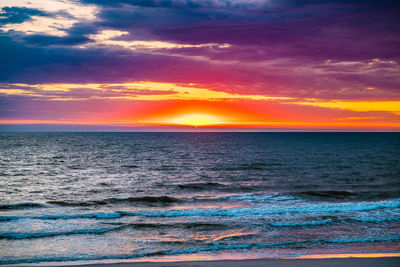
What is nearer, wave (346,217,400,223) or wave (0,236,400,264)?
wave (0,236,400,264)

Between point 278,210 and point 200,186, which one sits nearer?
point 278,210

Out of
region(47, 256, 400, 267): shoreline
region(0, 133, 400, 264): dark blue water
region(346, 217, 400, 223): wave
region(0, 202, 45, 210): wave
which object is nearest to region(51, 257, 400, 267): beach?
region(47, 256, 400, 267): shoreline

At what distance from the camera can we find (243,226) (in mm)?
16422

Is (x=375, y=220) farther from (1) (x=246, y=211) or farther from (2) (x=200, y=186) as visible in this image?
(2) (x=200, y=186)

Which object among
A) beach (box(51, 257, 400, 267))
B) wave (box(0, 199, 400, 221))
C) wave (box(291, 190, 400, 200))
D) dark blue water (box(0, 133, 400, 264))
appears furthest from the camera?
wave (box(291, 190, 400, 200))

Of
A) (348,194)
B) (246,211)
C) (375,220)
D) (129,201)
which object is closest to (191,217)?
(246,211)

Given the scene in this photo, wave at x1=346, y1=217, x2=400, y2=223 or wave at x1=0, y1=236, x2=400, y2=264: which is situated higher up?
wave at x1=0, y1=236, x2=400, y2=264

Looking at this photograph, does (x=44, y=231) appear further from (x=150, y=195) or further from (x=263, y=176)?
(x=263, y=176)

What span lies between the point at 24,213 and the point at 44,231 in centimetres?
498

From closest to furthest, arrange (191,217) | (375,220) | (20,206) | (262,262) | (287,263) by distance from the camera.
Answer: (287,263)
(262,262)
(375,220)
(191,217)
(20,206)

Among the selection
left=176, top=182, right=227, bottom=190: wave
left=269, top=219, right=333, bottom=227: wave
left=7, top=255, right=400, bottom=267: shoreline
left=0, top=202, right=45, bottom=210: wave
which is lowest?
left=176, top=182, right=227, bottom=190: wave

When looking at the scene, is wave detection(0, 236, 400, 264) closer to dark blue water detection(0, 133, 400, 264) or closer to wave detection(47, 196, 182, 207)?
dark blue water detection(0, 133, 400, 264)

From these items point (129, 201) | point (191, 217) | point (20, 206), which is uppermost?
point (20, 206)

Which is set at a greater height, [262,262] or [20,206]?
[262,262]
